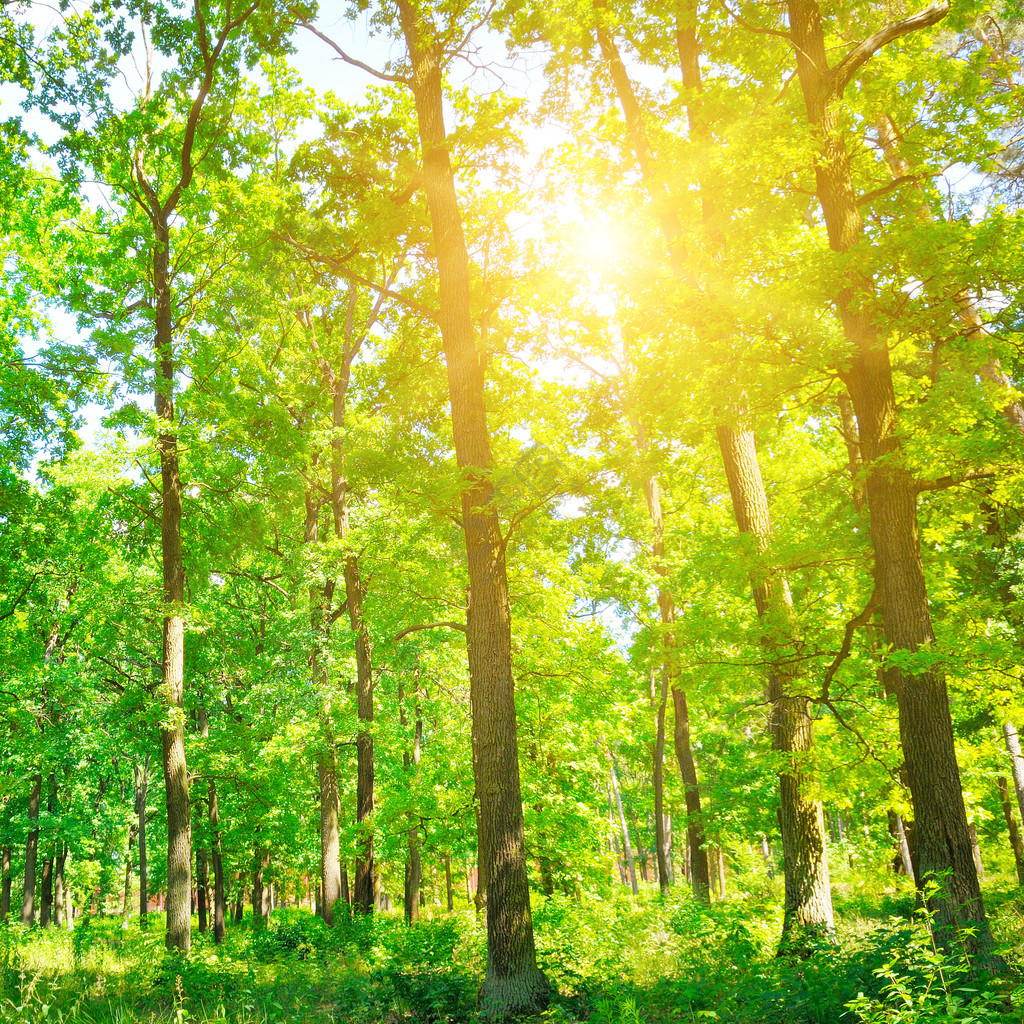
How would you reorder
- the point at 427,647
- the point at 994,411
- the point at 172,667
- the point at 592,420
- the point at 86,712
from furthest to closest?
1. the point at 86,712
2. the point at 427,647
3. the point at 172,667
4. the point at 592,420
5. the point at 994,411

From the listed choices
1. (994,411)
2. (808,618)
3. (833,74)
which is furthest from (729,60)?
(808,618)

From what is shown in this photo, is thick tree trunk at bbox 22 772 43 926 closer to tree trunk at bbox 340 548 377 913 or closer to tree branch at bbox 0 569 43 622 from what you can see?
tree branch at bbox 0 569 43 622

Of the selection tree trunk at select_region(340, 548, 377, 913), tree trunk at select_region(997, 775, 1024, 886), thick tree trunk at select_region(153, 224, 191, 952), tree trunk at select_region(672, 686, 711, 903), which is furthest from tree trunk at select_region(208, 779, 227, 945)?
tree trunk at select_region(997, 775, 1024, 886)

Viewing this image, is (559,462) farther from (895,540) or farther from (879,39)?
(879,39)

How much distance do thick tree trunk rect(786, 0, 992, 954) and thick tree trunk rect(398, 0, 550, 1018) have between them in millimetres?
4186

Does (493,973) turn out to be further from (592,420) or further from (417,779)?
(417,779)

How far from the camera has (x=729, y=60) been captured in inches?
397

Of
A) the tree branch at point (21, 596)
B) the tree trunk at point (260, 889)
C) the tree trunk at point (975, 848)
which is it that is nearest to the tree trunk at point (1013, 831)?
the tree trunk at point (975, 848)

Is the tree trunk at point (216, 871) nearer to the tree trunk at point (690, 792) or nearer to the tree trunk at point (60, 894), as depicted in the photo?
the tree trunk at point (60, 894)

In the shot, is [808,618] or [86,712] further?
[86,712]

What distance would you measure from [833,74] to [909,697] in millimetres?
7278

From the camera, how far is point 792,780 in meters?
8.38

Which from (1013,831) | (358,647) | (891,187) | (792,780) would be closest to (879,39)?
(891,187)

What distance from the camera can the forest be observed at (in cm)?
708
